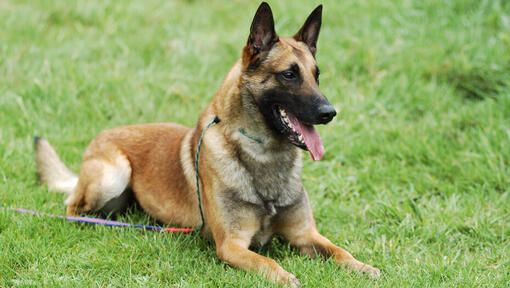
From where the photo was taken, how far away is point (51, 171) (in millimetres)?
4980

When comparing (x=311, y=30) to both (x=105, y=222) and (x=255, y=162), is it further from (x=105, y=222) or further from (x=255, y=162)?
(x=105, y=222)

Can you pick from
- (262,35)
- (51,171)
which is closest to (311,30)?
(262,35)

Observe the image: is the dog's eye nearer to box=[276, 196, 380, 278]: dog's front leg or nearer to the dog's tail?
box=[276, 196, 380, 278]: dog's front leg

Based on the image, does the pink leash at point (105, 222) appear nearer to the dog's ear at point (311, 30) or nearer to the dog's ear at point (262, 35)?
the dog's ear at point (262, 35)

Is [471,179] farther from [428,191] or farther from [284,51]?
[284,51]

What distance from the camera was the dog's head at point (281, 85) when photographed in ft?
11.8

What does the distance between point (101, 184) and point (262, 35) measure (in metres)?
1.85

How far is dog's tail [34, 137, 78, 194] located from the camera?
4.92m

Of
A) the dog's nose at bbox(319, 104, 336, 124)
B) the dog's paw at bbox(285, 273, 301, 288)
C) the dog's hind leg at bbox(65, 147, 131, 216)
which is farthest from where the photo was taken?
the dog's hind leg at bbox(65, 147, 131, 216)

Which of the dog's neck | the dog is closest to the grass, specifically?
the dog

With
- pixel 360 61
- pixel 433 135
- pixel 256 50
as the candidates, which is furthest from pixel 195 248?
pixel 360 61

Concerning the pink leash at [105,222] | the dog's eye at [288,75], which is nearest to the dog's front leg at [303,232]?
the pink leash at [105,222]

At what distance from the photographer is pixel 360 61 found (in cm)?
725

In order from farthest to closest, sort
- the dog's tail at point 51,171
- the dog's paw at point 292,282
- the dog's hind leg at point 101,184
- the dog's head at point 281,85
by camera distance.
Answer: the dog's tail at point 51,171 → the dog's hind leg at point 101,184 → the dog's head at point 281,85 → the dog's paw at point 292,282
